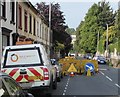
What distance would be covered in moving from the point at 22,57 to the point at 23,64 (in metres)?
0.30

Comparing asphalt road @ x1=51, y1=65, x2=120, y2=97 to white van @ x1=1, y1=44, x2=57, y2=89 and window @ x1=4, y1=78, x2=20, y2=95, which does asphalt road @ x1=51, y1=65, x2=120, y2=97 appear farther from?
window @ x1=4, y1=78, x2=20, y2=95

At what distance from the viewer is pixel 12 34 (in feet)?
81.7

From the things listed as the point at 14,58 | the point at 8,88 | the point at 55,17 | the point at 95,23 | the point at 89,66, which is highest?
the point at 95,23

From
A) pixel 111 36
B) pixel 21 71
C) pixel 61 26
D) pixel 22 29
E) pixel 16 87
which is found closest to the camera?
pixel 16 87

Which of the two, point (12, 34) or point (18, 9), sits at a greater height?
point (18, 9)

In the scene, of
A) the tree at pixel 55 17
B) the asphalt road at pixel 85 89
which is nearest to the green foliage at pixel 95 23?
the tree at pixel 55 17

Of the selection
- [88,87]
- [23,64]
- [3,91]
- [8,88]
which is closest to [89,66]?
[88,87]

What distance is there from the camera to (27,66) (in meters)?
12.9

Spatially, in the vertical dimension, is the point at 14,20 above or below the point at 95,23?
below

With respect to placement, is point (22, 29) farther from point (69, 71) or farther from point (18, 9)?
point (69, 71)

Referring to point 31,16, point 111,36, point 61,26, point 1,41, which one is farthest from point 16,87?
point 111,36

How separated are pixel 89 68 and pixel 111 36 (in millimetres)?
54790

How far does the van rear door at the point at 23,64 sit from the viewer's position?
502 inches

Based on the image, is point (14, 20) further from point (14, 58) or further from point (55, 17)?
point (55, 17)
